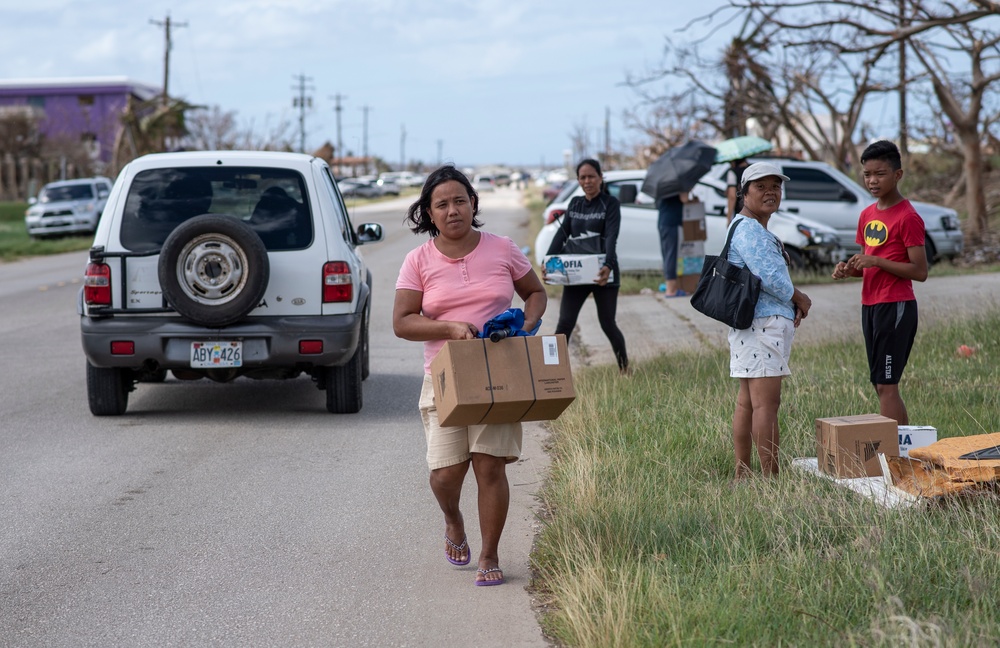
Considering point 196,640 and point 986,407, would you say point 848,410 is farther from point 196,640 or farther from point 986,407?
point 196,640

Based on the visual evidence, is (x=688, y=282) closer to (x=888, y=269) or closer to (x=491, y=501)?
(x=888, y=269)

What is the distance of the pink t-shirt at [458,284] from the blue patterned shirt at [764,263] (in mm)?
1437

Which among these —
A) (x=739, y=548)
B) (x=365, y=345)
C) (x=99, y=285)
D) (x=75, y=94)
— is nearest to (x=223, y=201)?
(x=99, y=285)

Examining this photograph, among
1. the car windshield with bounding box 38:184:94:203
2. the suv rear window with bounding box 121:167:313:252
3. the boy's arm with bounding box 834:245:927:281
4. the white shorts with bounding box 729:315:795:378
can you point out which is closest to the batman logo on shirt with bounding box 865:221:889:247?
the boy's arm with bounding box 834:245:927:281

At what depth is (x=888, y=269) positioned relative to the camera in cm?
634

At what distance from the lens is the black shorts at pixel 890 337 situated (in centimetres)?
654

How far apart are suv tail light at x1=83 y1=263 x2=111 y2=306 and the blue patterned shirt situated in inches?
180

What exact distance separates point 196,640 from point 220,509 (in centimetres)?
199

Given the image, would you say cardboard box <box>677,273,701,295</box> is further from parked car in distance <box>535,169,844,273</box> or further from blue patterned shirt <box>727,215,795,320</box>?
blue patterned shirt <box>727,215,795,320</box>

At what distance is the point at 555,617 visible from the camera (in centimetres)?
440

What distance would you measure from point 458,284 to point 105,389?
4702mm

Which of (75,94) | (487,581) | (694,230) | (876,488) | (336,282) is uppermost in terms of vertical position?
(75,94)

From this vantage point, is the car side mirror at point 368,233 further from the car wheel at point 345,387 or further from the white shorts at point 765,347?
the white shorts at point 765,347

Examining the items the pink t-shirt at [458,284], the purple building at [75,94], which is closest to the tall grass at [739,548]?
the pink t-shirt at [458,284]
